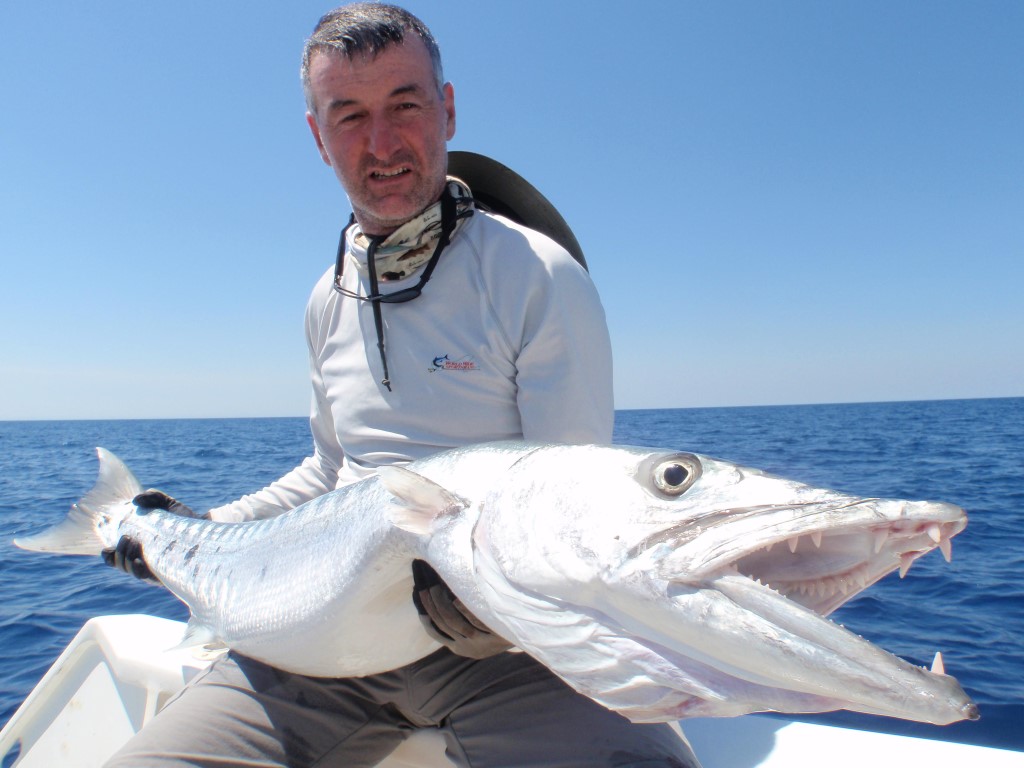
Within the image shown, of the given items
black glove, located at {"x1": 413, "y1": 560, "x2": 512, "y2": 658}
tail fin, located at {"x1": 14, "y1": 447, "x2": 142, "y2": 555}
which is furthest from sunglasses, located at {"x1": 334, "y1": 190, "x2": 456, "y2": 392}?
tail fin, located at {"x1": 14, "y1": 447, "x2": 142, "y2": 555}

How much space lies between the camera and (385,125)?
267 centimetres

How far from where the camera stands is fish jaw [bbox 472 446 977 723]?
1074 mm

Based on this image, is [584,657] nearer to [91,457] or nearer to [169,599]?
[169,599]

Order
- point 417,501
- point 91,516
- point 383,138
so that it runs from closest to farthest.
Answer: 1. point 417,501
2. point 383,138
3. point 91,516

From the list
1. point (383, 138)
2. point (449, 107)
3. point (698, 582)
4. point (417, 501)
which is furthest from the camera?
point (449, 107)

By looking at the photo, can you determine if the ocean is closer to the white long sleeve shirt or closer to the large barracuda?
the white long sleeve shirt

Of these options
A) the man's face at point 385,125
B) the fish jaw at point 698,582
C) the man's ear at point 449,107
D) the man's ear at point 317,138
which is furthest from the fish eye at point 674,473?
the man's ear at point 317,138

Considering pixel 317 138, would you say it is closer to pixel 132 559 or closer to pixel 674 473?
pixel 132 559

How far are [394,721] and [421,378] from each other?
4.11 ft

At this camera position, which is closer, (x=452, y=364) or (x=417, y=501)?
(x=417, y=501)

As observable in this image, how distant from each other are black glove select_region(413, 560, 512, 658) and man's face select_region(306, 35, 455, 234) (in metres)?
1.52

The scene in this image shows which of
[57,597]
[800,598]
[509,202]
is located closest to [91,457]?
[57,597]

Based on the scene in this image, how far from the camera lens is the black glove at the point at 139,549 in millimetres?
3260

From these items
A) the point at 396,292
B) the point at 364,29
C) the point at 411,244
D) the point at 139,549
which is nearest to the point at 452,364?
the point at 396,292
